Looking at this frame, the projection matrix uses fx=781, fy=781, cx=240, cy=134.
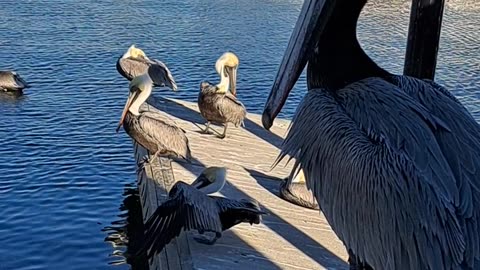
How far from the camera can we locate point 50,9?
1417cm

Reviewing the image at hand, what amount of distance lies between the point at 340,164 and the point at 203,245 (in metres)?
1.96

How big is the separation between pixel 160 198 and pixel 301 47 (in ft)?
8.53

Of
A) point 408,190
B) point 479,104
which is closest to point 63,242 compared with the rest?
point 408,190

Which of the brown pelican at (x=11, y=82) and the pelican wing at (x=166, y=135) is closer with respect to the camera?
the pelican wing at (x=166, y=135)

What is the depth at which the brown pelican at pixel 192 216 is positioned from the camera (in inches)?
177

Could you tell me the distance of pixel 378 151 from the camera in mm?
2719

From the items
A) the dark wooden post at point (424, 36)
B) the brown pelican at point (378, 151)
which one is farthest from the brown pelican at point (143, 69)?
the brown pelican at point (378, 151)

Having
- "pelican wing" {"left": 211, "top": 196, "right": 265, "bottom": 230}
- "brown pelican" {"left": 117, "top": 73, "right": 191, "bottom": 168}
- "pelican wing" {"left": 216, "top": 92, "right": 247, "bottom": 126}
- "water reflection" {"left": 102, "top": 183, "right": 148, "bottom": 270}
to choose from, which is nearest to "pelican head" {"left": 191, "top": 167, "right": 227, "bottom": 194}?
"pelican wing" {"left": 211, "top": 196, "right": 265, "bottom": 230}

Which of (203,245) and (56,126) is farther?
(56,126)

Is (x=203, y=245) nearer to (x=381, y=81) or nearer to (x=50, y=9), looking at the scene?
(x=381, y=81)

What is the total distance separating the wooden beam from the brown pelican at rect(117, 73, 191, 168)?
130 millimetres

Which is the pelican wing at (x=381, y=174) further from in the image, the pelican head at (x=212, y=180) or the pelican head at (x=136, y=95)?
the pelican head at (x=136, y=95)

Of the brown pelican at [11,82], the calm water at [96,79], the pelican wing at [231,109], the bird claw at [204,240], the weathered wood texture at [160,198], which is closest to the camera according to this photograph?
the weathered wood texture at [160,198]

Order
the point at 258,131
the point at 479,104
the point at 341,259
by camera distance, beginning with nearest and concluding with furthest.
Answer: the point at 341,259 < the point at 258,131 < the point at 479,104
